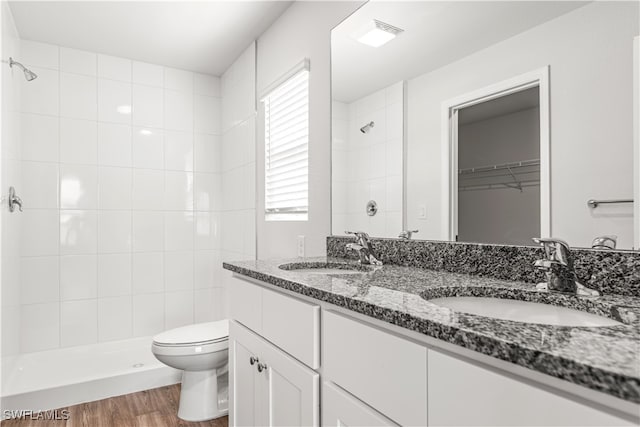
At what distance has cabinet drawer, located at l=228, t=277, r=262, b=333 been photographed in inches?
55.1

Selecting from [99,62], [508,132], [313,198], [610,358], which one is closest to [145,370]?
[313,198]

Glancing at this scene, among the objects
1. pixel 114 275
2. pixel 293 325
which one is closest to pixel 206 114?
pixel 114 275

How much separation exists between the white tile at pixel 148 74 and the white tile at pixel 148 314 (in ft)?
5.44

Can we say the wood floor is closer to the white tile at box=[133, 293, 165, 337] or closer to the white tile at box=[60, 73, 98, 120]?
the white tile at box=[133, 293, 165, 337]

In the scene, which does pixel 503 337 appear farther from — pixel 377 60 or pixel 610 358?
pixel 377 60

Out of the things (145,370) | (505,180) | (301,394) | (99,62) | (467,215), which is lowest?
(145,370)

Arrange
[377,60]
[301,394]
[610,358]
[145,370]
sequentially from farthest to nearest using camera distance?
1. [145,370]
2. [377,60]
3. [301,394]
4. [610,358]

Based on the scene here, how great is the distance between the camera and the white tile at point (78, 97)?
111 inches

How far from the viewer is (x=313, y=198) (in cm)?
211

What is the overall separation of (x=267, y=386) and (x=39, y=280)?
7.39 ft

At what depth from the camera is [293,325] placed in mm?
1149

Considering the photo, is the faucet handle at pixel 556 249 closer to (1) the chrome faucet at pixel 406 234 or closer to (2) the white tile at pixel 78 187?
(1) the chrome faucet at pixel 406 234

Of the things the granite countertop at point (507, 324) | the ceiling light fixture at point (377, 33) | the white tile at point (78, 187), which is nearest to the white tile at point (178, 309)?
the white tile at point (78, 187)

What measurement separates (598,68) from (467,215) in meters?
0.53
